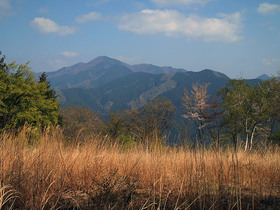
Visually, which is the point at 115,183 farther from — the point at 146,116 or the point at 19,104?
the point at 146,116

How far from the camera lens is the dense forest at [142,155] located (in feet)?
9.34

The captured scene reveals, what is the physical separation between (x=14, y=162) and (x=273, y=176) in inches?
184

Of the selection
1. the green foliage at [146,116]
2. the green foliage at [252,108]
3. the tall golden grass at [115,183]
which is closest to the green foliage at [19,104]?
the green foliage at [146,116]

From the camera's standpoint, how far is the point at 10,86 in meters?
23.7

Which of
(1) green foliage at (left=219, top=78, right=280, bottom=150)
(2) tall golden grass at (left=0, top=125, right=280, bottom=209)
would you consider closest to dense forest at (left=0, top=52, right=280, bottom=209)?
(2) tall golden grass at (left=0, top=125, right=280, bottom=209)

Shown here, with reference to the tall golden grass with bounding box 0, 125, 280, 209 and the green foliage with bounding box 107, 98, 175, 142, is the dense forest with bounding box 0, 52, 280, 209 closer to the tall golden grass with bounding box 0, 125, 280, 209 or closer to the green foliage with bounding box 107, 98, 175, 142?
the tall golden grass with bounding box 0, 125, 280, 209

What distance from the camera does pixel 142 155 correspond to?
453 centimetres

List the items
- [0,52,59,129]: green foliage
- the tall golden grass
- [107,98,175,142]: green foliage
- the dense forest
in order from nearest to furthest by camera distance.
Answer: the tall golden grass
the dense forest
[0,52,59,129]: green foliage
[107,98,175,142]: green foliage

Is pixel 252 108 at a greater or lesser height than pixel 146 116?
greater

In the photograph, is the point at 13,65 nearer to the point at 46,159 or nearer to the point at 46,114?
the point at 46,114

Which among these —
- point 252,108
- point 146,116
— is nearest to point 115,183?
point 252,108

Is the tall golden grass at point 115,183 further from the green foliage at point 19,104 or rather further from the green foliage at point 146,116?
the green foliage at point 146,116

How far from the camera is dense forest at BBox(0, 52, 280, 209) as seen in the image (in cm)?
285

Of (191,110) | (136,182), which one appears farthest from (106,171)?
(191,110)
